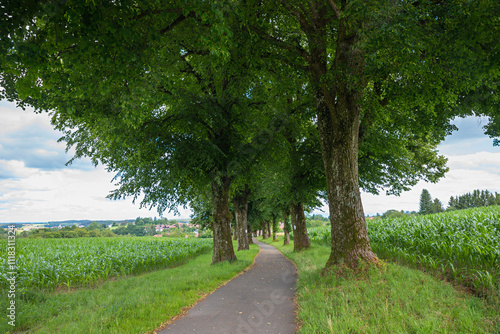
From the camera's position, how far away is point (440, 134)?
1340 centimetres

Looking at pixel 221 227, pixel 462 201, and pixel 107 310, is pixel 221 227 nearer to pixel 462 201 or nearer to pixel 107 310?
pixel 107 310

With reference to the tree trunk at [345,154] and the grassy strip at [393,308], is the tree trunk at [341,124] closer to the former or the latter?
the tree trunk at [345,154]

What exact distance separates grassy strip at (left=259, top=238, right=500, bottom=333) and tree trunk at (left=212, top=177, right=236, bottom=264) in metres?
6.28

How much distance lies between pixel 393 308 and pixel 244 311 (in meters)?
3.17

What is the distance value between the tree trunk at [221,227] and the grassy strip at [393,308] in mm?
6284

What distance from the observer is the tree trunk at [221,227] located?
1220 centimetres

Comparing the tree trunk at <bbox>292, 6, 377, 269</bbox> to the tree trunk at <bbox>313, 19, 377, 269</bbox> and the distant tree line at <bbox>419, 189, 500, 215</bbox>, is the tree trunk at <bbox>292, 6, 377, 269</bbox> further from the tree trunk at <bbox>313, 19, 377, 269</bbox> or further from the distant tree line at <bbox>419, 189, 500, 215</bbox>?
the distant tree line at <bbox>419, 189, 500, 215</bbox>

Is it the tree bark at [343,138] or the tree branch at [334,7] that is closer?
the tree branch at [334,7]

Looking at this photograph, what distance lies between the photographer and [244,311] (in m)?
5.83

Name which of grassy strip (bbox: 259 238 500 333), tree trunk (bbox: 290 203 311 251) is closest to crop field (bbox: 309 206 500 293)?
grassy strip (bbox: 259 238 500 333)

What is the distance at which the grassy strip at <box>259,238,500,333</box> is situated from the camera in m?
3.75

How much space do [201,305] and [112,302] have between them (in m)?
2.29

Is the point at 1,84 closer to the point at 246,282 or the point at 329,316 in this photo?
the point at 246,282

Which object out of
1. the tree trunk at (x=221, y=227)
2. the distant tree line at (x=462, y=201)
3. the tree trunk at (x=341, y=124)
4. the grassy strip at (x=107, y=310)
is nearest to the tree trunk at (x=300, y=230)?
the tree trunk at (x=221, y=227)
